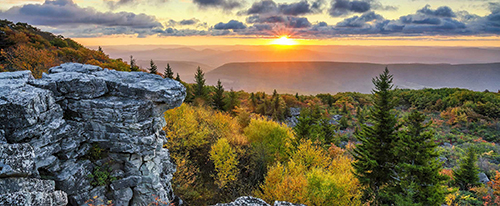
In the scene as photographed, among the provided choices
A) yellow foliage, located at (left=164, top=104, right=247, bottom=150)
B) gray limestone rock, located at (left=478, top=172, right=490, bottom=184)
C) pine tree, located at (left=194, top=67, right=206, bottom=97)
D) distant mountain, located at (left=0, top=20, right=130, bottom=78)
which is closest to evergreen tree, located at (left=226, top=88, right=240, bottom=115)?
pine tree, located at (left=194, top=67, right=206, bottom=97)

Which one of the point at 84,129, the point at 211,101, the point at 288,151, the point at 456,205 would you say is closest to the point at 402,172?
the point at 456,205

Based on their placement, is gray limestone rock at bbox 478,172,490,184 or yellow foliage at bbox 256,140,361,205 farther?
gray limestone rock at bbox 478,172,490,184

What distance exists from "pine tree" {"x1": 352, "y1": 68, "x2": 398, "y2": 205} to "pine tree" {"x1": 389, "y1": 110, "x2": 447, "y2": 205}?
2751 mm

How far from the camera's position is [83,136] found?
50.7ft

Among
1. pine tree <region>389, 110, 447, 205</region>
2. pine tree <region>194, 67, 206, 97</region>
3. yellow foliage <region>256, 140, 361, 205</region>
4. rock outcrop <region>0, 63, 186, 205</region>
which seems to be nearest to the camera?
rock outcrop <region>0, 63, 186, 205</region>

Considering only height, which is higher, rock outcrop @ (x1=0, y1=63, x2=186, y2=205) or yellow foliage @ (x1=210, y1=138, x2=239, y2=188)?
rock outcrop @ (x1=0, y1=63, x2=186, y2=205)

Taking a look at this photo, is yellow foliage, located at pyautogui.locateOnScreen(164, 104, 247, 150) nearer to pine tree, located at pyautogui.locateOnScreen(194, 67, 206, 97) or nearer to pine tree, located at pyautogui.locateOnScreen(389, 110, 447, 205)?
pine tree, located at pyautogui.locateOnScreen(194, 67, 206, 97)

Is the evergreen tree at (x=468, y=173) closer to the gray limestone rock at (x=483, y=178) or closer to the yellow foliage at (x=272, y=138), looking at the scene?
the gray limestone rock at (x=483, y=178)

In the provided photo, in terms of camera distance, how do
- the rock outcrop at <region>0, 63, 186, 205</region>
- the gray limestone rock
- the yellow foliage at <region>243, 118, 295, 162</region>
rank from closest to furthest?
1. the rock outcrop at <region>0, 63, 186, 205</region>
2. the gray limestone rock
3. the yellow foliage at <region>243, 118, 295, 162</region>

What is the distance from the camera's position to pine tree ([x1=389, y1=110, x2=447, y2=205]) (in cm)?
1620

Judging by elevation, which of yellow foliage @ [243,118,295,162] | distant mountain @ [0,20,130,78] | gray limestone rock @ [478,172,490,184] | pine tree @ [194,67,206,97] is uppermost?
distant mountain @ [0,20,130,78]

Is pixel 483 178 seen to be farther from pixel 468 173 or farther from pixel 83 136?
pixel 83 136

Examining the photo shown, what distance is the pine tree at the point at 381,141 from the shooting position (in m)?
20.0

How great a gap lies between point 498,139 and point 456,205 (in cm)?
4074
